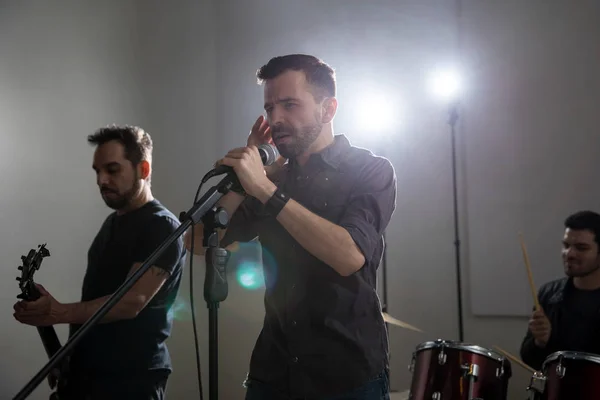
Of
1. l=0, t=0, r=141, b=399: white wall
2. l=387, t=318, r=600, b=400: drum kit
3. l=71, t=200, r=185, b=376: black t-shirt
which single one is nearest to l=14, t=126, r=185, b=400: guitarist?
l=71, t=200, r=185, b=376: black t-shirt

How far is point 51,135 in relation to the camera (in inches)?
111

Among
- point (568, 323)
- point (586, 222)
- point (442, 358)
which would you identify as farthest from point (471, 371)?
point (586, 222)

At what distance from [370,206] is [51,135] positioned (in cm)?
191

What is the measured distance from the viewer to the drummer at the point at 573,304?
307cm

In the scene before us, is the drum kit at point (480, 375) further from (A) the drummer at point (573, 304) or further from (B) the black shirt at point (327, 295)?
(B) the black shirt at point (327, 295)

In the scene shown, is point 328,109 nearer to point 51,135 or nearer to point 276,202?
point 276,202

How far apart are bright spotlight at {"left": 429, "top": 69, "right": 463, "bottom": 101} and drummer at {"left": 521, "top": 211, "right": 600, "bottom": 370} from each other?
1.01 meters

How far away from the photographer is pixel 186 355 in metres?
3.48

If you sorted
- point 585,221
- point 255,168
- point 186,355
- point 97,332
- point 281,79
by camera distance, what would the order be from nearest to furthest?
point 255,168
point 281,79
point 97,332
point 585,221
point 186,355

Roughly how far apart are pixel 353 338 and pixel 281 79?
694 mm

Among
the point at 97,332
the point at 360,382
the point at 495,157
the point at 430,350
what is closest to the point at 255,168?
the point at 360,382

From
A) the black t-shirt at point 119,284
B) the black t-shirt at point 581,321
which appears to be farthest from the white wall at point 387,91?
the black t-shirt at point 119,284

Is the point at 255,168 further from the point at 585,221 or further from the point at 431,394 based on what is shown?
the point at 585,221

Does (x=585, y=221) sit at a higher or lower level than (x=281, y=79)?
lower
